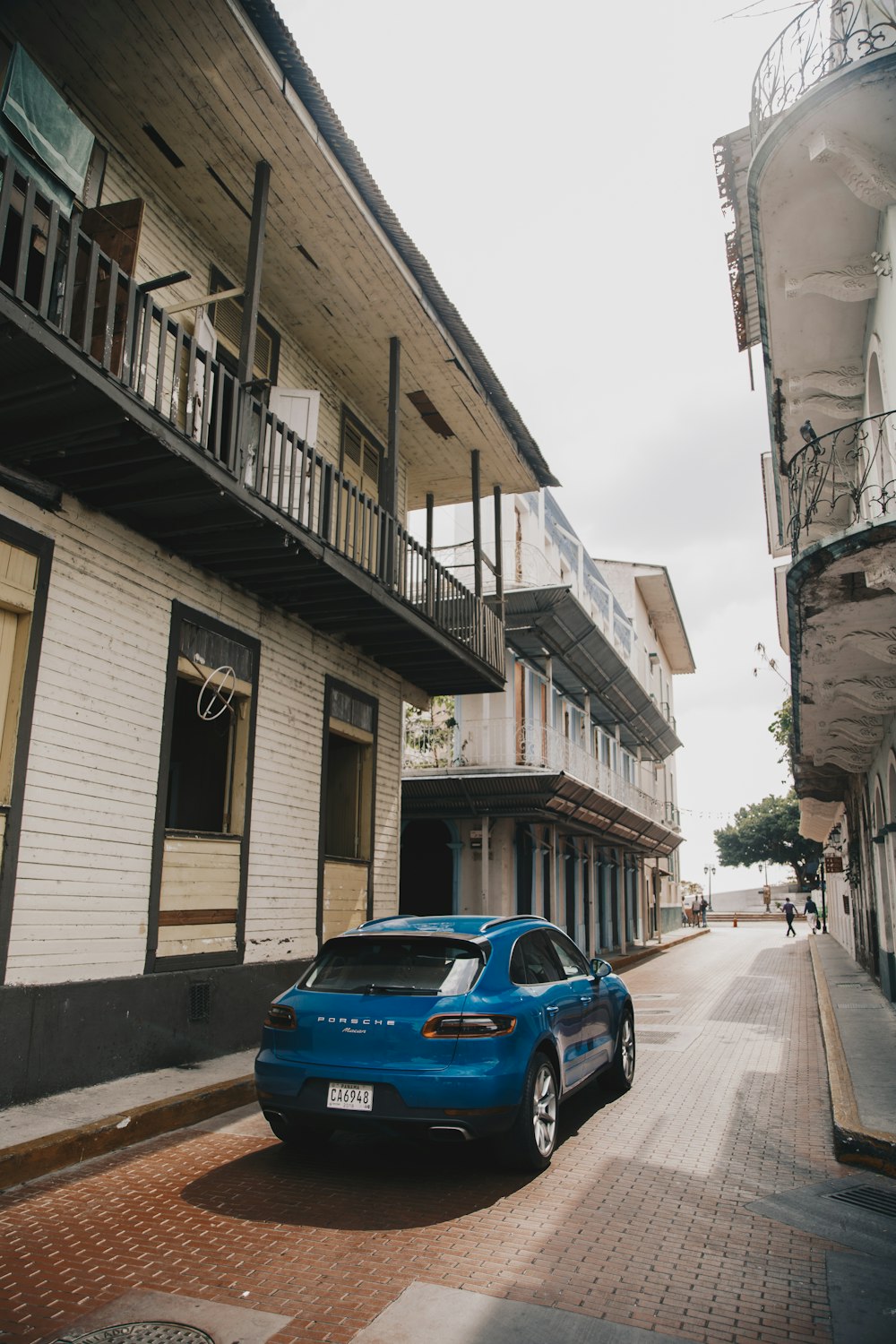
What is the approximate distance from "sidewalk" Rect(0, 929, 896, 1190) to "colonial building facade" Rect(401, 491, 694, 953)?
27.3ft

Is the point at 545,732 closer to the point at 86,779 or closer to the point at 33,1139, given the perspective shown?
the point at 86,779

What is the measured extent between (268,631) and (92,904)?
13.2 feet

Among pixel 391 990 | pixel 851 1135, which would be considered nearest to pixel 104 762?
pixel 391 990

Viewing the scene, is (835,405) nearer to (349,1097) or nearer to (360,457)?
(360,457)

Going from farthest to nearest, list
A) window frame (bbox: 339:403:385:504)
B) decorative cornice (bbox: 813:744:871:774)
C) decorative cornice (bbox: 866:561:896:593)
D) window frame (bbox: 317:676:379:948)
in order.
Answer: decorative cornice (bbox: 813:744:871:774)
window frame (bbox: 339:403:385:504)
window frame (bbox: 317:676:379:948)
decorative cornice (bbox: 866:561:896:593)

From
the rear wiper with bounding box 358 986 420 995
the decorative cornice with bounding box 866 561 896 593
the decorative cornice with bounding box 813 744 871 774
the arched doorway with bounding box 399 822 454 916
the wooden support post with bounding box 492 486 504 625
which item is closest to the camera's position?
the rear wiper with bounding box 358 986 420 995

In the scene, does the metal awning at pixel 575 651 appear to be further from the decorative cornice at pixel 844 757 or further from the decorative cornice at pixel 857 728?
the decorative cornice at pixel 857 728

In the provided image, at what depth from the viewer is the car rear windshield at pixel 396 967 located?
5.70m

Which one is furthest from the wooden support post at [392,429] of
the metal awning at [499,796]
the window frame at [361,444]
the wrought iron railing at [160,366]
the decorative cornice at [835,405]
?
the metal awning at [499,796]

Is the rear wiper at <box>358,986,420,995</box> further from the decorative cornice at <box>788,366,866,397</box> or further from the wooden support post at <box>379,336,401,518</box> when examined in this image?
the decorative cornice at <box>788,366,866,397</box>

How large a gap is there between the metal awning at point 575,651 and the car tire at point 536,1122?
46.8 feet

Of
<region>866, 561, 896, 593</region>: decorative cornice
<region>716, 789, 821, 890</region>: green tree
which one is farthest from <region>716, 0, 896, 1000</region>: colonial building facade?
<region>716, 789, 821, 890</region>: green tree

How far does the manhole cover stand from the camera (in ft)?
11.3

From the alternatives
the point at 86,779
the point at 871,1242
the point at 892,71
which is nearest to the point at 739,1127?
the point at 871,1242
